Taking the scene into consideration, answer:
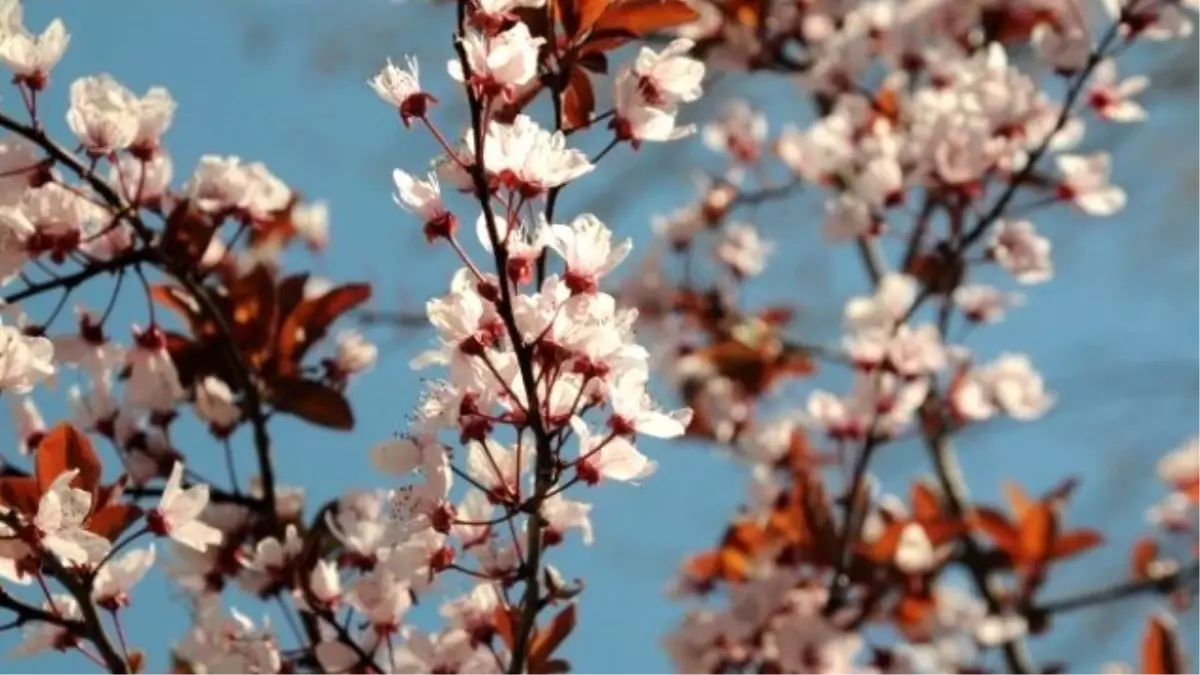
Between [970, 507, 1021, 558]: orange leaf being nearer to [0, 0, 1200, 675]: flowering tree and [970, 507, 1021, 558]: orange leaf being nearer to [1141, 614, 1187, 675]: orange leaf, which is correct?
[0, 0, 1200, 675]: flowering tree

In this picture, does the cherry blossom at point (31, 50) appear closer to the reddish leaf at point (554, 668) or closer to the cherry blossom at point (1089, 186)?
the reddish leaf at point (554, 668)

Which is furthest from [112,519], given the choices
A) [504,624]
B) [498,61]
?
[498,61]

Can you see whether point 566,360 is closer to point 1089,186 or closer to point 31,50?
point 31,50

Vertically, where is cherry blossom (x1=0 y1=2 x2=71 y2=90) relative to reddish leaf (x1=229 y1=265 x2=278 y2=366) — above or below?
below

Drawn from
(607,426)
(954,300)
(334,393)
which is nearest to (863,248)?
(954,300)

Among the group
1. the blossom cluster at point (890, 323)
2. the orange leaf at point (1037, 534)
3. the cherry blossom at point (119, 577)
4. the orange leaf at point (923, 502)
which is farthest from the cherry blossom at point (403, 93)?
the orange leaf at point (1037, 534)

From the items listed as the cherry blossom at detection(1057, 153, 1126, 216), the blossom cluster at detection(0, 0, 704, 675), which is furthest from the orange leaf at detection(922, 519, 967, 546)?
the blossom cluster at detection(0, 0, 704, 675)

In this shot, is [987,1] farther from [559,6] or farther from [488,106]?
[488,106]
